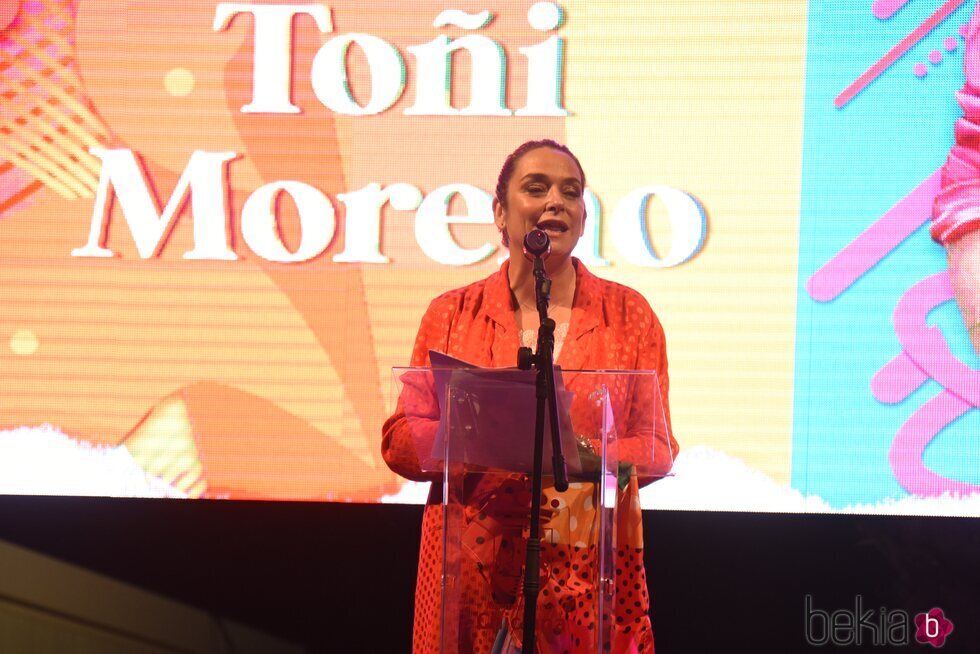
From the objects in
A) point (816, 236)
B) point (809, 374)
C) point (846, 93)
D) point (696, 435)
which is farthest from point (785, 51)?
point (696, 435)

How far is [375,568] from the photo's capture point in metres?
3.90

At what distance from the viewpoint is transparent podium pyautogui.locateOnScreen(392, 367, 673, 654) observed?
206cm

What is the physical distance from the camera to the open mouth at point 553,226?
8.42 ft

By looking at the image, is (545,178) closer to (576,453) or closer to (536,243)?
(536,243)

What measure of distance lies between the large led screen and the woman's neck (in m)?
1.00

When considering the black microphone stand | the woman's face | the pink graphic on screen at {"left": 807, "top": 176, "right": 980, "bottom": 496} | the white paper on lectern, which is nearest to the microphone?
the black microphone stand

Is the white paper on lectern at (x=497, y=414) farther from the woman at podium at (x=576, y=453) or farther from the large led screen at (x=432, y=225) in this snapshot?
the large led screen at (x=432, y=225)

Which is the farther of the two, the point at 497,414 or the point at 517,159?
the point at 517,159

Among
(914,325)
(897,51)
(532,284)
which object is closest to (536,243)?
(532,284)

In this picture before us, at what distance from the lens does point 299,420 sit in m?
3.66

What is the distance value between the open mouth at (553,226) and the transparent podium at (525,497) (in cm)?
51

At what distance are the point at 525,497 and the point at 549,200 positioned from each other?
2.40ft

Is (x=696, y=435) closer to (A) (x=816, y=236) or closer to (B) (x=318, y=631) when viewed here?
(A) (x=816, y=236)

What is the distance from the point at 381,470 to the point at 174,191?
43.9 inches
